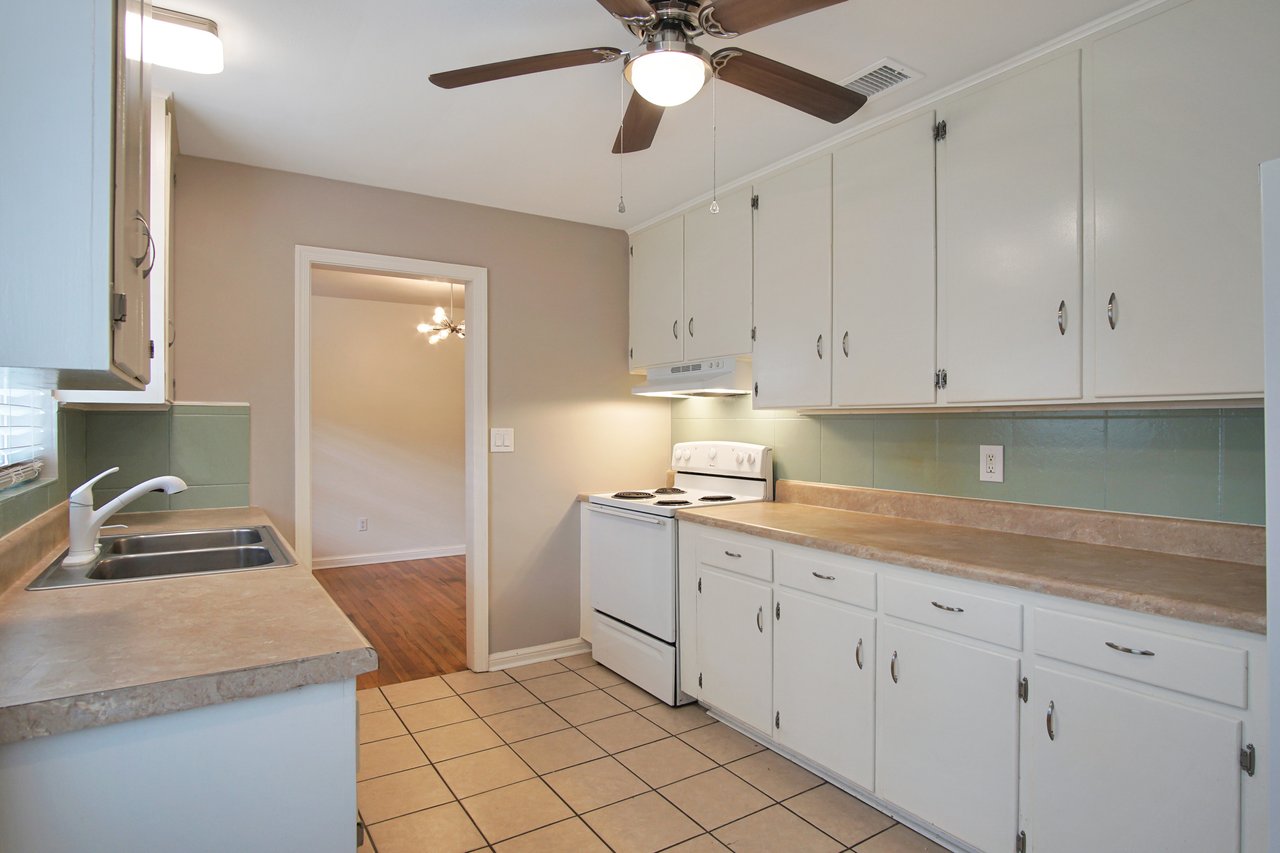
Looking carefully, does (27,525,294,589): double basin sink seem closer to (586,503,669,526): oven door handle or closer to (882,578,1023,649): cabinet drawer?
(586,503,669,526): oven door handle

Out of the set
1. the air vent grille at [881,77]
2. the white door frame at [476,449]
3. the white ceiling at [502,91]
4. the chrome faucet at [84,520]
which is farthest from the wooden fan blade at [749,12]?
the white door frame at [476,449]

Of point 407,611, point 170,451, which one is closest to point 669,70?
point 170,451

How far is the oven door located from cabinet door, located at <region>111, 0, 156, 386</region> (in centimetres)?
210

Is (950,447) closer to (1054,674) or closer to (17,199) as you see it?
(1054,674)

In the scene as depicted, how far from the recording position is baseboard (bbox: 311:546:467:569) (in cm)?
577

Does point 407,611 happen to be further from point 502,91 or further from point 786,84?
point 786,84

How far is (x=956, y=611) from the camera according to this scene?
73.0 inches

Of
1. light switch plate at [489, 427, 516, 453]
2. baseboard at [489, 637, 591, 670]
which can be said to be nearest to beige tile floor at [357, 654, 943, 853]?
baseboard at [489, 637, 591, 670]

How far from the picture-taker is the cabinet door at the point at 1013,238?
75.9 inches

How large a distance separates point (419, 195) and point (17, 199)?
8.55 ft

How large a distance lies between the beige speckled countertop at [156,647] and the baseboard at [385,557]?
14.4 ft

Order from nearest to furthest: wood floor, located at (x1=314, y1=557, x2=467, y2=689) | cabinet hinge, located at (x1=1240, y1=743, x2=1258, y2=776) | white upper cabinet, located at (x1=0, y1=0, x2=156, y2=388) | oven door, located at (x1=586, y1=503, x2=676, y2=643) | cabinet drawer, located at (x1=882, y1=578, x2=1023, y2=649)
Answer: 1. white upper cabinet, located at (x1=0, y1=0, x2=156, y2=388)
2. cabinet hinge, located at (x1=1240, y1=743, x2=1258, y2=776)
3. cabinet drawer, located at (x1=882, y1=578, x2=1023, y2=649)
4. oven door, located at (x1=586, y1=503, x2=676, y2=643)
5. wood floor, located at (x1=314, y1=557, x2=467, y2=689)

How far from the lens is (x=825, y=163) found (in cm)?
264

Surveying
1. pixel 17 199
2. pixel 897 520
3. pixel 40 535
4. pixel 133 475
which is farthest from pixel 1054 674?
pixel 133 475
